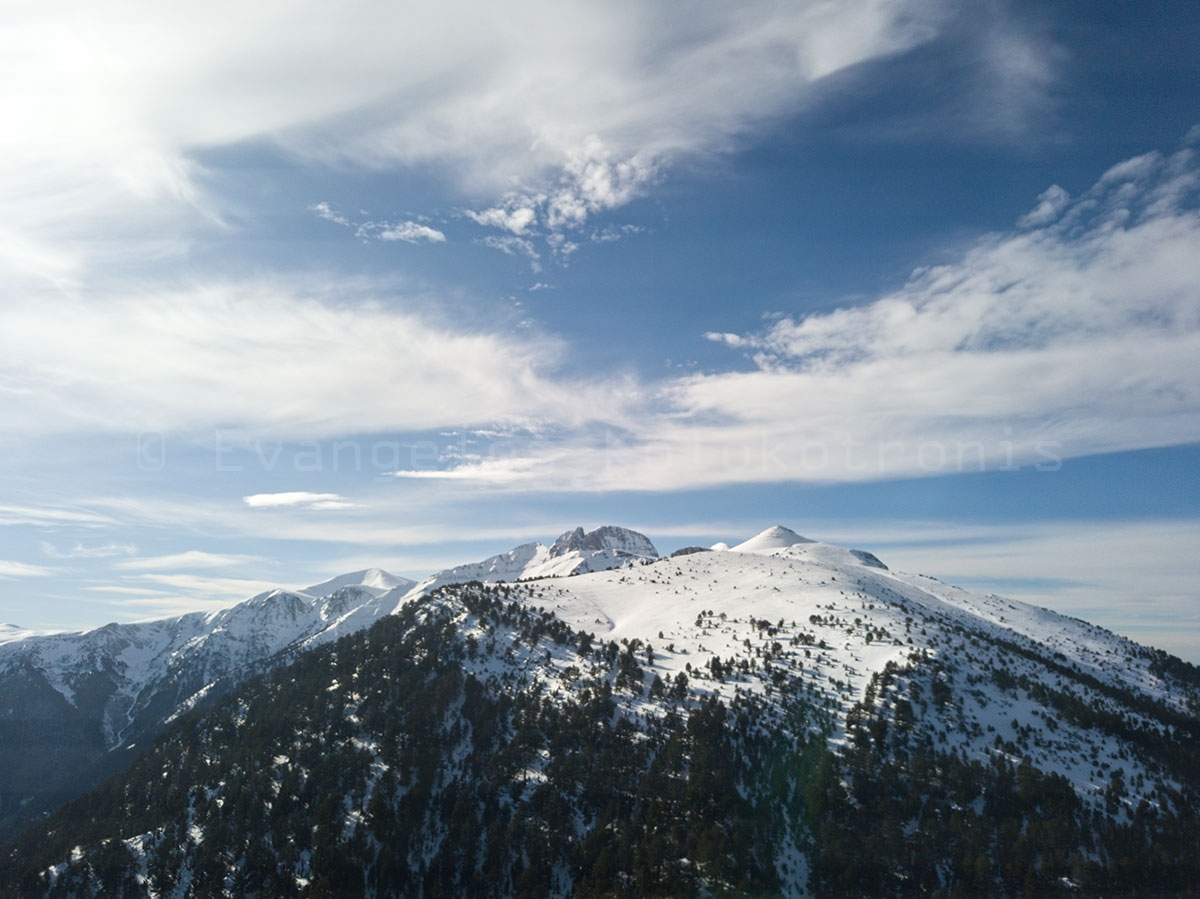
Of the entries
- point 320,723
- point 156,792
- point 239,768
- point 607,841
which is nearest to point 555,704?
point 607,841

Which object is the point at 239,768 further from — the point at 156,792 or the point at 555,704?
the point at 555,704

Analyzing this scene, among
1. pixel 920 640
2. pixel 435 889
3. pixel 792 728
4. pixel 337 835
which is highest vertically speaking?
pixel 920 640

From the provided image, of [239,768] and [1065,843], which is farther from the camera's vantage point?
[239,768]

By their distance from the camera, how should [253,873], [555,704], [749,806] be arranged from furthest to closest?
[555,704] → [253,873] → [749,806]

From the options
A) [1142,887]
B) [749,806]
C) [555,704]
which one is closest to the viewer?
[1142,887]

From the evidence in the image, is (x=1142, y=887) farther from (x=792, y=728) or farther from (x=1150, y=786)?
(x=792, y=728)

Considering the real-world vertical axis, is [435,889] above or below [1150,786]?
below

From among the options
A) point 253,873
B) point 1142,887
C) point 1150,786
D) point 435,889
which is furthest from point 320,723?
point 1150,786
